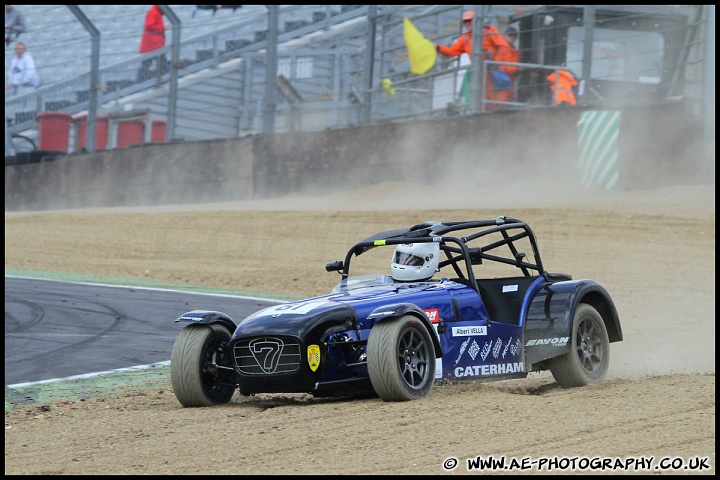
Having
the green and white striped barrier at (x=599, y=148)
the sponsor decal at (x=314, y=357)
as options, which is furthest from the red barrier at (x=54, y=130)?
the sponsor decal at (x=314, y=357)

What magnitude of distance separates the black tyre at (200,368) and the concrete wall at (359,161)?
11.5 meters

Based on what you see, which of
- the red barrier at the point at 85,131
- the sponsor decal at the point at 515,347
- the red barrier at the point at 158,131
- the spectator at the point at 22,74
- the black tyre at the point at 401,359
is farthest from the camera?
the spectator at the point at 22,74

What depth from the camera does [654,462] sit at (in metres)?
4.80

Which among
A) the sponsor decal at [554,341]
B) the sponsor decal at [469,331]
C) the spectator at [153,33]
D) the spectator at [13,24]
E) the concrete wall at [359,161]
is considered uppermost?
the spectator at [13,24]

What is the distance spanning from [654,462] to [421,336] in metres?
2.23

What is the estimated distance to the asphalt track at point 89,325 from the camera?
353 inches

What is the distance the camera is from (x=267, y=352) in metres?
6.76

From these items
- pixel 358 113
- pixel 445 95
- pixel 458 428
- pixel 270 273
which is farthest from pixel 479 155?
pixel 458 428

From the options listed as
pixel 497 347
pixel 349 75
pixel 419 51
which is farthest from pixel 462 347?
pixel 349 75

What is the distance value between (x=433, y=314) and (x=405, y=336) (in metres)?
0.48

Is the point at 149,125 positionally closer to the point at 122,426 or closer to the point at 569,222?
the point at 569,222

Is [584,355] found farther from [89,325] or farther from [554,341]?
[89,325]

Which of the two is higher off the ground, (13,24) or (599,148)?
(13,24)
